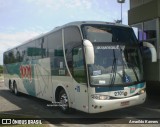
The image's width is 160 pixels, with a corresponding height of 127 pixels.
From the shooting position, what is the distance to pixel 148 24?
49.1ft

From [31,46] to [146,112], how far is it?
733 cm

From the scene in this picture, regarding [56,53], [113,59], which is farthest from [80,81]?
[56,53]

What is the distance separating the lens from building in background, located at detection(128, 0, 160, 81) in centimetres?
1378

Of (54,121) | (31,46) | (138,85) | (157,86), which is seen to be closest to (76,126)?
(54,121)

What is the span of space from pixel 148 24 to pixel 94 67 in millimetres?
5798

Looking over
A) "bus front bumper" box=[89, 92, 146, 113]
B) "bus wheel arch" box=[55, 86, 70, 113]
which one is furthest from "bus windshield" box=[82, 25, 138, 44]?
"bus wheel arch" box=[55, 86, 70, 113]

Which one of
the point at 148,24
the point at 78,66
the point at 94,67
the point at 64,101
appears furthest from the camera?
the point at 148,24

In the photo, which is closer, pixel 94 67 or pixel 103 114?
pixel 94 67

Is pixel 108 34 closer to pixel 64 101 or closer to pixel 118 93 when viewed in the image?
pixel 118 93

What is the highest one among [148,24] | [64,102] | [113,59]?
[148,24]

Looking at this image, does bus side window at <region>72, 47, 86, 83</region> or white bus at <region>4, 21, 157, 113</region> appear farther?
bus side window at <region>72, 47, 86, 83</region>

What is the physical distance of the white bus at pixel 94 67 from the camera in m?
10.1

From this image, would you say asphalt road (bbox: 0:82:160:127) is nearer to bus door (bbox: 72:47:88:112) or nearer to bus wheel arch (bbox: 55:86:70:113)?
bus wheel arch (bbox: 55:86:70:113)

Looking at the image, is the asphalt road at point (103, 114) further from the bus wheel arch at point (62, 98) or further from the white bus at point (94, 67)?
the white bus at point (94, 67)
